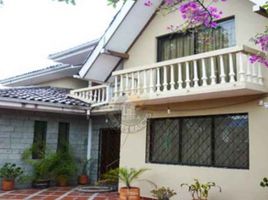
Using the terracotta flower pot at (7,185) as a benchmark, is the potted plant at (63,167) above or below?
above

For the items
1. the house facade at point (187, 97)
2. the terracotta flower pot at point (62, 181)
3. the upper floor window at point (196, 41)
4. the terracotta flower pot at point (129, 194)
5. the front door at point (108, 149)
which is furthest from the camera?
the front door at point (108, 149)

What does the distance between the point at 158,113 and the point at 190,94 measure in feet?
6.71

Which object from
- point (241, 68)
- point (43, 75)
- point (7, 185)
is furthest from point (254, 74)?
point (43, 75)

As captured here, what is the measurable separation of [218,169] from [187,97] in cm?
198

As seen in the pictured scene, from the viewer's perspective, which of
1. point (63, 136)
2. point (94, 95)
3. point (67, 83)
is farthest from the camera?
point (67, 83)

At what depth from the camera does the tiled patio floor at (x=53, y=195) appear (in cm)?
1015

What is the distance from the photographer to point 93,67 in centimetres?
1162

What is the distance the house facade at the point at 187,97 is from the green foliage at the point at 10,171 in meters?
3.39

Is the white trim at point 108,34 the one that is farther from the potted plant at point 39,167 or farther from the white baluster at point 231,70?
the white baluster at point 231,70

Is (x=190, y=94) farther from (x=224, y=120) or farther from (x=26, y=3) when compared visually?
(x=26, y=3)

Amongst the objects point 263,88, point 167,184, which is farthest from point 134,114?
point 263,88

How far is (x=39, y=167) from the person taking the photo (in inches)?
483

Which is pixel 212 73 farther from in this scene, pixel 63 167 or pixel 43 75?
pixel 43 75

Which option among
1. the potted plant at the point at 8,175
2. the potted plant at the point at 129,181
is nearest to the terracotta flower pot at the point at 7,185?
the potted plant at the point at 8,175
